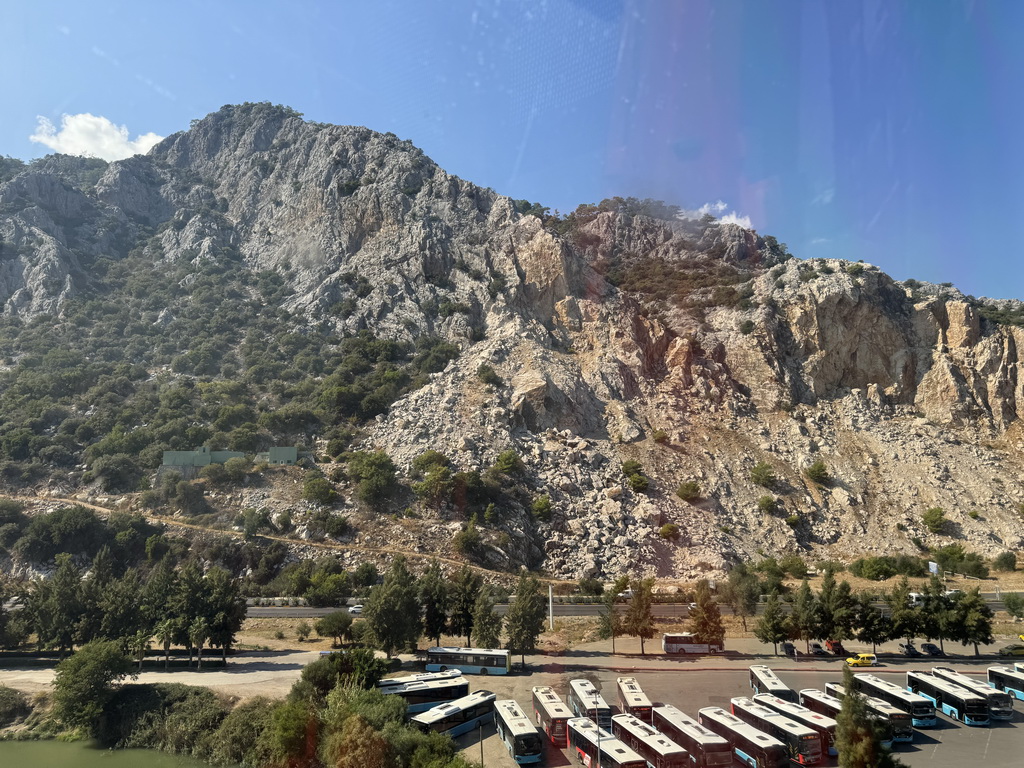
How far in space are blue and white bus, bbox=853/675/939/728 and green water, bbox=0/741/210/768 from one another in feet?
70.7

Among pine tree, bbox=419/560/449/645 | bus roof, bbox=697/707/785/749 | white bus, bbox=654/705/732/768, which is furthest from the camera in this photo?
pine tree, bbox=419/560/449/645

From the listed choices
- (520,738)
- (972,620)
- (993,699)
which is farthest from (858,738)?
(972,620)

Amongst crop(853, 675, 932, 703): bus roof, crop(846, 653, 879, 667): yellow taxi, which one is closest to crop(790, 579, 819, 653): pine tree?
crop(846, 653, 879, 667): yellow taxi

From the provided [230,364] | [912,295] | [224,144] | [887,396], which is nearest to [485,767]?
[887,396]

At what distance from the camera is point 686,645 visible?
27.5 meters

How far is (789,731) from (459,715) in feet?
30.4

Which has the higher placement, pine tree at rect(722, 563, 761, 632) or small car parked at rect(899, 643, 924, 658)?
pine tree at rect(722, 563, 761, 632)

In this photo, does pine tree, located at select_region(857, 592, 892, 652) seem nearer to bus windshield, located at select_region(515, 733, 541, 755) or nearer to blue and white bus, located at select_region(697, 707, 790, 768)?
blue and white bus, located at select_region(697, 707, 790, 768)

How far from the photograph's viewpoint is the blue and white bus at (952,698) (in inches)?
711

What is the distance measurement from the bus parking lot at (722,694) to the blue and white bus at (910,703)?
29cm

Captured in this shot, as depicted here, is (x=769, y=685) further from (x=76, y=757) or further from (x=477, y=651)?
(x=76, y=757)

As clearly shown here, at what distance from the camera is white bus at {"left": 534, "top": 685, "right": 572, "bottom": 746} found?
17.3m

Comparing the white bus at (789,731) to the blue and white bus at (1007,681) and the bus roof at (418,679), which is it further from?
the blue and white bus at (1007,681)

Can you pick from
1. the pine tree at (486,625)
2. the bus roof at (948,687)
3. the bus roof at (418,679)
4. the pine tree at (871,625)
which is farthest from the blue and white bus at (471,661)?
the pine tree at (871,625)
